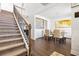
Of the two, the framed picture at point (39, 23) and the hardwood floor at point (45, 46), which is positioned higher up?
the framed picture at point (39, 23)

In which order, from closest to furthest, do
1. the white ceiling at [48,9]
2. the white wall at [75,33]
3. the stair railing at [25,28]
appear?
the white ceiling at [48,9] → the stair railing at [25,28] → the white wall at [75,33]

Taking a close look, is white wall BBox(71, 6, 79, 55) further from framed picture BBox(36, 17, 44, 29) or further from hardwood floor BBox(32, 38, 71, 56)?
framed picture BBox(36, 17, 44, 29)

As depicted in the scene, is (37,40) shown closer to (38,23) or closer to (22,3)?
(38,23)

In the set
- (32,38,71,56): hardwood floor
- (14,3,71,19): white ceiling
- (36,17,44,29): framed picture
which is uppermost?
(14,3,71,19): white ceiling

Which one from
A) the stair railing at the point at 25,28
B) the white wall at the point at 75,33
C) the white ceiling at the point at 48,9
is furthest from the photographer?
the white wall at the point at 75,33

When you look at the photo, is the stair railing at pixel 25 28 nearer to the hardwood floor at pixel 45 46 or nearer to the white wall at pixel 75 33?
the hardwood floor at pixel 45 46

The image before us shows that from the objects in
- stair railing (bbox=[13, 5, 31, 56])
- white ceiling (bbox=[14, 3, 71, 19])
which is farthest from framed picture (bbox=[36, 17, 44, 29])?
stair railing (bbox=[13, 5, 31, 56])

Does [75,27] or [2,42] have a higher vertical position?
[75,27]

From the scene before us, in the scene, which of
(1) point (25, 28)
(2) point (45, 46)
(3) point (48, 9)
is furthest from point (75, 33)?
(1) point (25, 28)

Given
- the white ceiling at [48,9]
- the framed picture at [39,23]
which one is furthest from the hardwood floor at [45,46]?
the white ceiling at [48,9]

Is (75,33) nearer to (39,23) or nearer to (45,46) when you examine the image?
(45,46)

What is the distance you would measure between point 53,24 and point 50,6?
12.5 inches

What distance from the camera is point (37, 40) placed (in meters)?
1.48

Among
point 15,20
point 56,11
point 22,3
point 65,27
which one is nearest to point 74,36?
point 65,27
